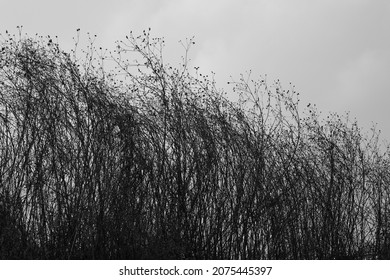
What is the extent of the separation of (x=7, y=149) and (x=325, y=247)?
125 inches

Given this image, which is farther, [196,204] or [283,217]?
[283,217]

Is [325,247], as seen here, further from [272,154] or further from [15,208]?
[15,208]

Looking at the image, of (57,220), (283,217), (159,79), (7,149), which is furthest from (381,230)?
(7,149)

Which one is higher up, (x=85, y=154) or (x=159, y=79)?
(x=159, y=79)

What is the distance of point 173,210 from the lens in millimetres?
5902

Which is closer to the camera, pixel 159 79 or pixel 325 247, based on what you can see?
→ pixel 159 79

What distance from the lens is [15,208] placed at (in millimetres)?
5594

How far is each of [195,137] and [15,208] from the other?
171 cm

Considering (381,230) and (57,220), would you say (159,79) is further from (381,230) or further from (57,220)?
(381,230)

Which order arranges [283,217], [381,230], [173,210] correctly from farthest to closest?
[381,230] → [283,217] → [173,210]
